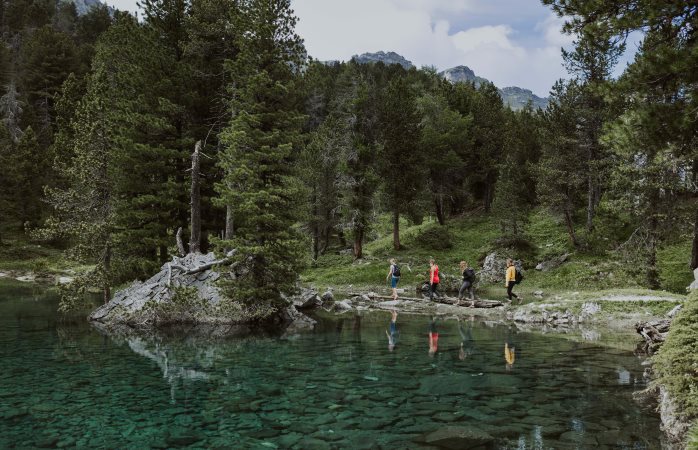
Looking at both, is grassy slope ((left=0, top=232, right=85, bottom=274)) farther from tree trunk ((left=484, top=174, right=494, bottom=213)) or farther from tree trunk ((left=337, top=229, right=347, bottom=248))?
tree trunk ((left=484, top=174, right=494, bottom=213))

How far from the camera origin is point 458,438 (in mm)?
8133

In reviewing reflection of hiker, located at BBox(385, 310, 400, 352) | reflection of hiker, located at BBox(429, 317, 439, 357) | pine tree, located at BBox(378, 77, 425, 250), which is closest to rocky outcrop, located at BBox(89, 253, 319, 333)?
reflection of hiker, located at BBox(385, 310, 400, 352)

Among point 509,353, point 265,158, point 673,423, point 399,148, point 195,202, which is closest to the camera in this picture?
point 673,423

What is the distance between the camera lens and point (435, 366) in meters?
13.8

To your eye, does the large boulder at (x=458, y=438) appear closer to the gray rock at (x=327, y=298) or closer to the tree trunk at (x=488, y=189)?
the gray rock at (x=327, y=298)

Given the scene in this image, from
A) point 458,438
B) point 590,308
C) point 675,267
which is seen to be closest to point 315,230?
point 590,308

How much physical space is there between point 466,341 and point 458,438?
10.0 metres

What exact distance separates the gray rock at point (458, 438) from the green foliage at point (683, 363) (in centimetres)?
313

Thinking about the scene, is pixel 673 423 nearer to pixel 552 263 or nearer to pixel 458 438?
pixel 458 438

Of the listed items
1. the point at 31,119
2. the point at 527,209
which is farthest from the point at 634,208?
the point at 31,119

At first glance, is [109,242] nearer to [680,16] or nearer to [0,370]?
[0,370]

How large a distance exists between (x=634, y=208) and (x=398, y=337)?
59.2 feet

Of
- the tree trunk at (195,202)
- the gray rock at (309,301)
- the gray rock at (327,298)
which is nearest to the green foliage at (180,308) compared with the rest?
the tree trunk at (195,202)

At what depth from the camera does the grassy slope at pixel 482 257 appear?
29656mm
